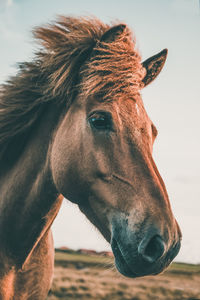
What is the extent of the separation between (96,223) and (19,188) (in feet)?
2.86

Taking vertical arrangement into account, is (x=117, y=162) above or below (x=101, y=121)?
below

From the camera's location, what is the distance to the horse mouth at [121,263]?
2.12m

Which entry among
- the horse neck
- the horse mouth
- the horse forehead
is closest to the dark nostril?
the horse mouth

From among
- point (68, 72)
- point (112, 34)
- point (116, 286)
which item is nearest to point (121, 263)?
point (68, 72)

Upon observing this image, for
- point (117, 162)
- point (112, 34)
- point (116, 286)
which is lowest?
point (116, 286)

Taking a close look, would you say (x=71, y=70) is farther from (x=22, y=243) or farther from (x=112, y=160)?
(x=22, y=243)

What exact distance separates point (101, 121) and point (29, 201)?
1.06 metres

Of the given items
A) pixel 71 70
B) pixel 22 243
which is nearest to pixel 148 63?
pixel 71 70

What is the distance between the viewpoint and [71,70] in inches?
112

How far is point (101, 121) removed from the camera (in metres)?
2.49

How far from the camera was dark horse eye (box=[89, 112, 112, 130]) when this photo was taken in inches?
96.7

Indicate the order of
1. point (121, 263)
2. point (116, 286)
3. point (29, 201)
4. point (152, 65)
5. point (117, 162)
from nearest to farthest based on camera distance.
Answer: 1. point (121, 263)
2. point (117, 162)
3. point (29, 201)
4. point (152, 65)
5. point (116, 286)

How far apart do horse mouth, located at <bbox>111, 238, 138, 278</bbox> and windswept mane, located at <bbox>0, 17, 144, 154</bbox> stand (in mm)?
1261

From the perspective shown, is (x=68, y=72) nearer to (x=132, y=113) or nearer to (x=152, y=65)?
(x=132, y=113)
